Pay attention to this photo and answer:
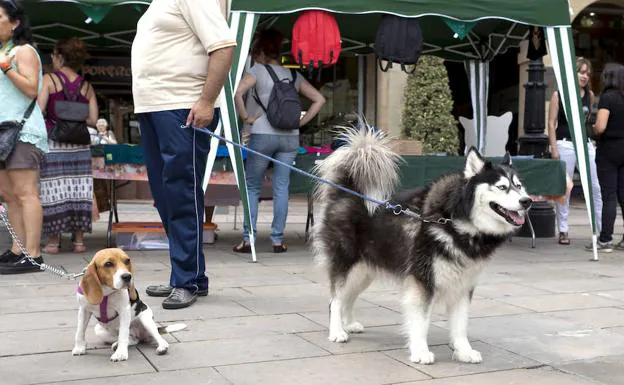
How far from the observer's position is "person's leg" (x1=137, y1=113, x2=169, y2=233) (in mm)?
5188

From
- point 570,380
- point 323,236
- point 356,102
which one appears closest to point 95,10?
point 323,236

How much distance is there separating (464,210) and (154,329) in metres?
1.78

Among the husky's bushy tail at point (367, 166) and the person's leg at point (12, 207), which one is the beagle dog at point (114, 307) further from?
the person's leg at point (12, 207)

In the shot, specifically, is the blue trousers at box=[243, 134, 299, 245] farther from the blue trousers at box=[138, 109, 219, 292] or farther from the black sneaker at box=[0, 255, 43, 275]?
the blue trousers at box=[138, 109, 219, 292]

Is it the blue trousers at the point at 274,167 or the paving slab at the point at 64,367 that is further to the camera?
the blue trousers at the point at 274,167

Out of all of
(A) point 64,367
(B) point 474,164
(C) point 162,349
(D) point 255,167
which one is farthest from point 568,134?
(A) point 64,367

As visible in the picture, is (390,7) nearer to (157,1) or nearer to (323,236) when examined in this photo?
(157,1)

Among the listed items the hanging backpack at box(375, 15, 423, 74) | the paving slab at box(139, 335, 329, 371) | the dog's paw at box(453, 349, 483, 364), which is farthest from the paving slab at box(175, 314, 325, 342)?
the hanging backpack at box(375, 15, 423, 74)

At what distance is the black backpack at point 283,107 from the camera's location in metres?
7.60

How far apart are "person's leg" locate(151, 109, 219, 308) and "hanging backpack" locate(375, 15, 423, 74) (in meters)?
3.06

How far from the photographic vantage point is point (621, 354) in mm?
4328

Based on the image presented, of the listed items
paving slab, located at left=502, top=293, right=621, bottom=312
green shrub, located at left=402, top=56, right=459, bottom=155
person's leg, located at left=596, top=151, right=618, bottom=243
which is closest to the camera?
paving slab, located at left=502, top=293, right=621, bottom=312

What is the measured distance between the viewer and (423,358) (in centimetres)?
397

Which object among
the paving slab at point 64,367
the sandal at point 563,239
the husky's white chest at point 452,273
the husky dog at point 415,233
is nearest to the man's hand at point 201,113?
the husky dog at point 415,233
